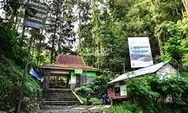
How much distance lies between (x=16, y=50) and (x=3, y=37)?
2160mm

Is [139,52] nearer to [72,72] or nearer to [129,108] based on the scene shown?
[129,108]

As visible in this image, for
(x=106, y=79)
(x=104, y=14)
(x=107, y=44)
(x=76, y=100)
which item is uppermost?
(x=104, y=14)

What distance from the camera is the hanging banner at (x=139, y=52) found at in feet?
54.4

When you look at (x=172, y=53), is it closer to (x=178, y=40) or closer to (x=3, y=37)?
(x=178, y=40)

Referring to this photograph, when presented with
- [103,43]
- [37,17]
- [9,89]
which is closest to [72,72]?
[103,43]

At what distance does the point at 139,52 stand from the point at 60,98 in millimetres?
7006

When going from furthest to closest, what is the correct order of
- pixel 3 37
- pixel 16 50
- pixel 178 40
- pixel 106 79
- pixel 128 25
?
1. pixel 128 25
2. pixel 106 79
3. pixel 178 40
4. pixel 16 50
5. pixel 3 37

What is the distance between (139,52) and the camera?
16703 millimetres

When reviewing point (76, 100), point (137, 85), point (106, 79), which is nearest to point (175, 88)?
point (137, 85)

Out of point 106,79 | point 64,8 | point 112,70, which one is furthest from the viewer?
point 64,8

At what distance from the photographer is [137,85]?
973 cm

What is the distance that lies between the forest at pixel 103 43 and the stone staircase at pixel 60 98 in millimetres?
1761

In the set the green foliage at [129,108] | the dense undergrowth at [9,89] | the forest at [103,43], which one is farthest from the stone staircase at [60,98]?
the dense undergrowth at [9,89]

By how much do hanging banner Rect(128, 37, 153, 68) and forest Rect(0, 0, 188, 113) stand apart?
2.13 metres
